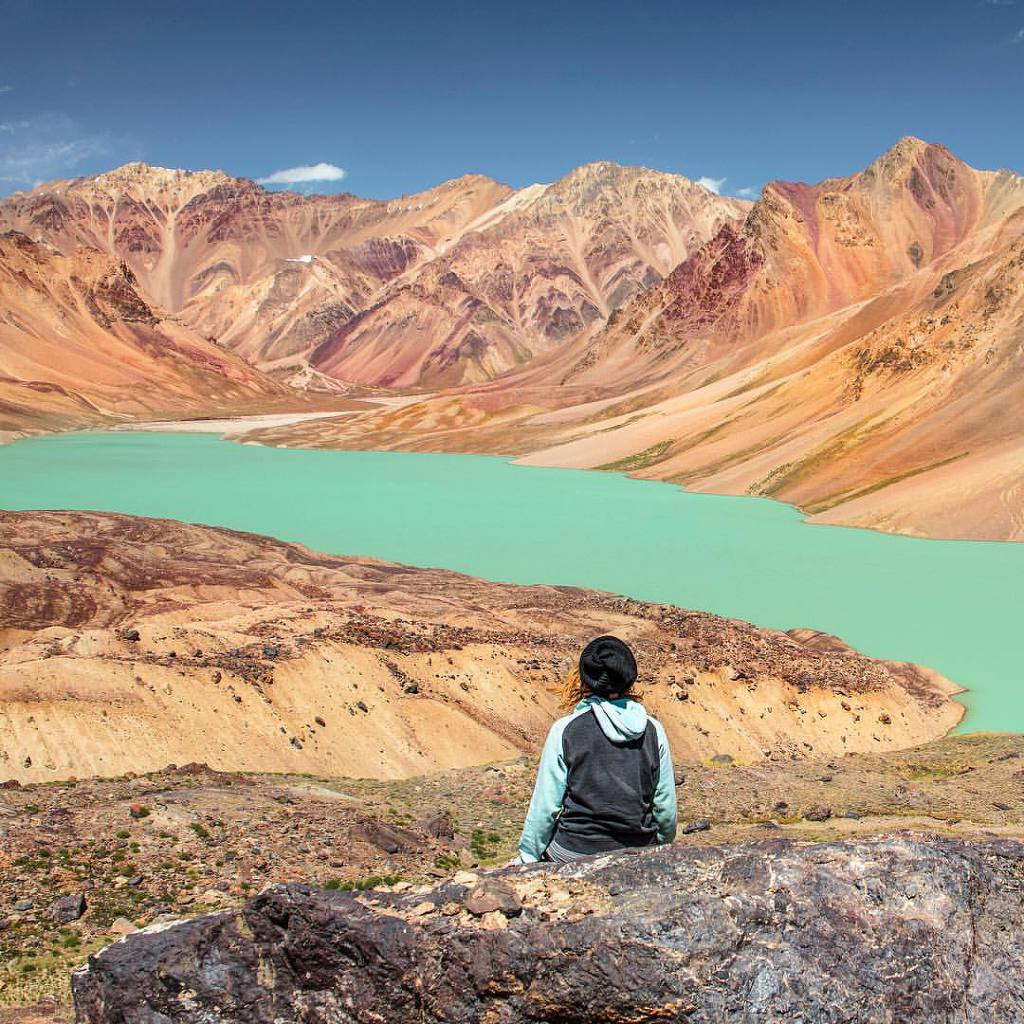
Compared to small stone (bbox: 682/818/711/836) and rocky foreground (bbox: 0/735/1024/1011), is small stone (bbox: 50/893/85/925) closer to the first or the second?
rocky foreground (bbox: 0/735/1024/1011)

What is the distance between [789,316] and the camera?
130125 millimetres

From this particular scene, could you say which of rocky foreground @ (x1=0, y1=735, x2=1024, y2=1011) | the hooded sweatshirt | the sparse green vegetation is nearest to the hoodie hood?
the hooded sweatshirt

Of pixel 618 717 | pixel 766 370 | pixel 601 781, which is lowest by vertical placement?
pixel 601 781

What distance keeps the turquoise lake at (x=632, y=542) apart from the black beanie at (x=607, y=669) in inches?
762

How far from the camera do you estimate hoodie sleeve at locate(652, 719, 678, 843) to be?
5586 millimetres

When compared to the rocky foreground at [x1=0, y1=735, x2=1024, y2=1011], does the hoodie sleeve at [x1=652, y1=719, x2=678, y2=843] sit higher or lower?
higher

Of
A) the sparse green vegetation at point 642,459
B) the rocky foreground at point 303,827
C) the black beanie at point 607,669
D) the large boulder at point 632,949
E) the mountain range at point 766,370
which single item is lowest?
the rocky foreground at point 303,827

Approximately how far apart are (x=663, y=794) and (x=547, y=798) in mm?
643

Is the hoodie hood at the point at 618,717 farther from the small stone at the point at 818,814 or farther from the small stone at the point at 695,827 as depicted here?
the small stone at the point at 818,814

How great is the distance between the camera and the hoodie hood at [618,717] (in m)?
5.50

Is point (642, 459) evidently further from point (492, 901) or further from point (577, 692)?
point (492, 901)

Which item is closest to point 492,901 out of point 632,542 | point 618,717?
point 618,717

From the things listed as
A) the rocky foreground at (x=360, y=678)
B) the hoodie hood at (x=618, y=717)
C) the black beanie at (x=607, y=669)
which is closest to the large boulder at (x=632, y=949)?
the hoodie hood at (x=618, y=717)

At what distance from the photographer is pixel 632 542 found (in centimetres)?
4506
